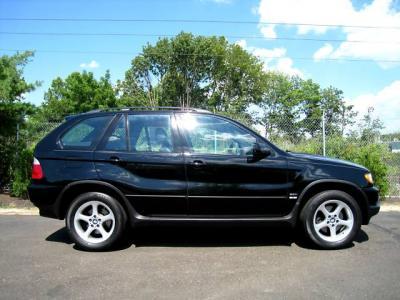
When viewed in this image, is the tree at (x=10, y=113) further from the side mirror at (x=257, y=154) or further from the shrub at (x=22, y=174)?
the side mirror at (x=257, y=154)

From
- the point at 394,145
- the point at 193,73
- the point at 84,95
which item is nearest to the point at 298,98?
the point at 193,73

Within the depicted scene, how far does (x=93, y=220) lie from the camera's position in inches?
200

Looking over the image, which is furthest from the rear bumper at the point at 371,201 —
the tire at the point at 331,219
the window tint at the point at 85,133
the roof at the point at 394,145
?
the roof at the point at 394,145

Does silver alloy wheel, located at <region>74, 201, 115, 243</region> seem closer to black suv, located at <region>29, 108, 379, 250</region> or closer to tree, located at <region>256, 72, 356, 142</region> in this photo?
black suv, located at <region>29, 108, 379, 250</region>

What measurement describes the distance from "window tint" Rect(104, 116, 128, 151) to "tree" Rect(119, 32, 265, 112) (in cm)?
3894

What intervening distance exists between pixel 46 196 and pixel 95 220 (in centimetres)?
70

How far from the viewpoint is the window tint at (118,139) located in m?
5.12

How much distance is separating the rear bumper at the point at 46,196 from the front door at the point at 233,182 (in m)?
1.74

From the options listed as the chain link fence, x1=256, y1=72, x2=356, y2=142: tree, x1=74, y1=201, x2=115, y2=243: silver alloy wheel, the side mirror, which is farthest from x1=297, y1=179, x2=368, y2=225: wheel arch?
x1=256, y1=72, x2=356, y2=142: tree

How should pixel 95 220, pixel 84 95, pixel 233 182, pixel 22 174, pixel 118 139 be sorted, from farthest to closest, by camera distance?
pixel 84 95 < pixel 22 174 < pixel 118 139 < pixel 95 220 < pixel 233 182

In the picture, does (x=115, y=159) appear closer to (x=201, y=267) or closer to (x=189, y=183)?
(x=189, y=183)

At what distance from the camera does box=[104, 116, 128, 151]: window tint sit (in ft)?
16.8

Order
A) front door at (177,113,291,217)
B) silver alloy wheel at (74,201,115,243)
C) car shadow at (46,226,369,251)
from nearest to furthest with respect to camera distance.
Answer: front door at (177,113,291,217)
silver alloy wheel at (74,201,115,243)
car shadow at (46,226,369,251)

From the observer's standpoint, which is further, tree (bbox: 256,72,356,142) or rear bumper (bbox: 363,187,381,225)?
tree (bbox: 256,72,356,142)
